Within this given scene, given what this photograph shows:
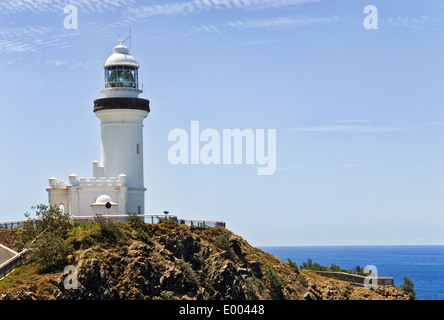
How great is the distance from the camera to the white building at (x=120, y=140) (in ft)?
201

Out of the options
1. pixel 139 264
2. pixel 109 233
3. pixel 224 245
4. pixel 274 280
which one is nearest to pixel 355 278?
pixel 274 280

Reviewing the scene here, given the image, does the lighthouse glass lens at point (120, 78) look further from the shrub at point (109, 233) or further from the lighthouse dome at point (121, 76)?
the shrub at point (109, 233)

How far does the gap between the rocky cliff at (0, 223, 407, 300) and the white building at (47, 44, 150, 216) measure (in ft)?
25.3

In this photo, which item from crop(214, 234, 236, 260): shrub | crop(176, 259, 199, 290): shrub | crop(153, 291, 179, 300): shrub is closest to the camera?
crop(153, 291, 179, 300): shrub

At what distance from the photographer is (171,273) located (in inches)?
1945

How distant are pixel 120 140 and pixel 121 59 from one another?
7.22 meters

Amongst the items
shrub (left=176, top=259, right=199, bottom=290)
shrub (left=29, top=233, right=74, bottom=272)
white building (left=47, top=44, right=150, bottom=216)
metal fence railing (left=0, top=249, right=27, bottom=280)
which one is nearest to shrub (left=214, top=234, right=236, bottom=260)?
shrub (left=176, top=259, right=199, bottom=290)

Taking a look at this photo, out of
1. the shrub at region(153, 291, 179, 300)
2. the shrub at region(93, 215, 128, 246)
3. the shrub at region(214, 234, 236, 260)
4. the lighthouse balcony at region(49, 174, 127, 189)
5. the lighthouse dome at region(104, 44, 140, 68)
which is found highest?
the lighthouse dome at region(104, 44, 140, 68)

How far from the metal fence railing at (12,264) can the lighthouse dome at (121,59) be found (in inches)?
826

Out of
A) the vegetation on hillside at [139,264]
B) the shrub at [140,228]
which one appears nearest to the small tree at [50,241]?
the vegetation on hillside at [139,264]

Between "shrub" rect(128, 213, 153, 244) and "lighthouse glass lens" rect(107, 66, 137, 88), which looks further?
"lighthouse glass lens" rect(107, 66, 137, 88)

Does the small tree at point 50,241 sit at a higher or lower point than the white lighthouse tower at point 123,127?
lower

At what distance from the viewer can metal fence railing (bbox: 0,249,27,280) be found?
45.3 meters

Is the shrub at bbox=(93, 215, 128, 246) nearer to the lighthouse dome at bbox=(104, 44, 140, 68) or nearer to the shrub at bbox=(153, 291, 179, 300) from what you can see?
the shrub at bbox=(153, 291, 179, 300)
